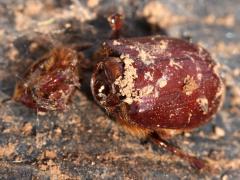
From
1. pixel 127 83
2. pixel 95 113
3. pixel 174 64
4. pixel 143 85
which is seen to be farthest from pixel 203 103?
pixel 95 113

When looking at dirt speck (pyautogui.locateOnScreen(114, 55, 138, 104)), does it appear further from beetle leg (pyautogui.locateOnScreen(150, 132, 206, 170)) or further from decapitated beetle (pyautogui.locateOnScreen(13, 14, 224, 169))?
beetle leg (pyautogui.locateOnScreen(150, 132, 206, 170))

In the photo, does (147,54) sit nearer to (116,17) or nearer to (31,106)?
(116,17)

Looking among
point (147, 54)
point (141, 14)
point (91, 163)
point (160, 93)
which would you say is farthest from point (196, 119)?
point (141, 14)

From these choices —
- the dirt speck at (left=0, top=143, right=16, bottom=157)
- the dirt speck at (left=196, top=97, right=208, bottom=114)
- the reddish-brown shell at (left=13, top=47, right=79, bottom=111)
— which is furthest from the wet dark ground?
the dirt speck at (left=196, top=97, right=208, bottom=114)

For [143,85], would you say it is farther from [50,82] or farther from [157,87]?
[50,82]

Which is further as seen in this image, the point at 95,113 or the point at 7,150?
the point at 95,113

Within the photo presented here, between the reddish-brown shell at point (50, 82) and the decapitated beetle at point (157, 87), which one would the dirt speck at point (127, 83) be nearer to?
the decapitated beetle at point (157, 87)

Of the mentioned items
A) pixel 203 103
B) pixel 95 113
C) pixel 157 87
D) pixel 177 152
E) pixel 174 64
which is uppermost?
pixel 174 64
